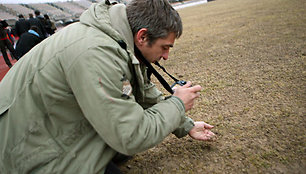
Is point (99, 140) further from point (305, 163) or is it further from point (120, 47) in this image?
point (305, 163)

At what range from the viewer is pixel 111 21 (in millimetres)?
1118

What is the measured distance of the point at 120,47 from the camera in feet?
3.42

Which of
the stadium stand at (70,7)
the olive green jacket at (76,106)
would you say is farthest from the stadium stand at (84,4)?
the olive green jacket at (76,106)

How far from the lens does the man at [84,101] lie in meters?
0.91

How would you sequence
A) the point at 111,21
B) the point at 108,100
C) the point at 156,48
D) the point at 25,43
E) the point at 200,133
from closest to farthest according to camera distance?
the point at 108,100 → the point at 111,21 → the point at 156,48 → the point at 200,133 → the point at 25,43

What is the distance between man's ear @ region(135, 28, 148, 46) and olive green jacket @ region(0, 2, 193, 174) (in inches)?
2.0

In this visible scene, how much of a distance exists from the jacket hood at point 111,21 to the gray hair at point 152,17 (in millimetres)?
50

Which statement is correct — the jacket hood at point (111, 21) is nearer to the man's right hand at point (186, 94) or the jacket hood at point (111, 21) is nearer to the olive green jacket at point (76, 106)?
the olive green jacket at point (76, 106)

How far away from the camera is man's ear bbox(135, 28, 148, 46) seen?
115cm

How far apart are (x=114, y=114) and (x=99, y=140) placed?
12.2 inches

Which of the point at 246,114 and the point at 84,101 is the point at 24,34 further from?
the point at 246,114

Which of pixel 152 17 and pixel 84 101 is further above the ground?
pixel 152 17

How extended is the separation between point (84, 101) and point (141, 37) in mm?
516

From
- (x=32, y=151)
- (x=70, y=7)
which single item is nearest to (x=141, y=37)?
(x=32, y=151)
